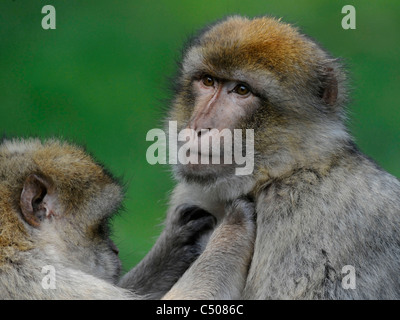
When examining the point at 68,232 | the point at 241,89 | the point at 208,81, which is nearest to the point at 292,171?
the point at 241,89

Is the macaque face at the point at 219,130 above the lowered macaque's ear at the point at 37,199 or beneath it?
above

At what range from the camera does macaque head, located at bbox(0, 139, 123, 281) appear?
5.55 meters

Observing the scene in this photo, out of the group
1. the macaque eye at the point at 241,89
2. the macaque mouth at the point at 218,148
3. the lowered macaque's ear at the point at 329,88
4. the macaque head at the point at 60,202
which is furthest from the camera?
the lowered macaque's ear at the point at 329,88

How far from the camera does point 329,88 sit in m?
6.23

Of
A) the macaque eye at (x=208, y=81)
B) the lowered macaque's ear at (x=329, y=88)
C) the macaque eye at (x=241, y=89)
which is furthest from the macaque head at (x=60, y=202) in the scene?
the lowered macaque's ear at (x=329, y=88)

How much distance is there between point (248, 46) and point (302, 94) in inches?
17.5

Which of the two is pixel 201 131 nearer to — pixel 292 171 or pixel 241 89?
pixel 241 89

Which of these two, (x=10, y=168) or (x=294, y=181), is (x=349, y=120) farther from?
(x=10, y=168)

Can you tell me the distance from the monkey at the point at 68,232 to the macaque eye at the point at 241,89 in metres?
0.66

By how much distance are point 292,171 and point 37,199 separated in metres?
1.53

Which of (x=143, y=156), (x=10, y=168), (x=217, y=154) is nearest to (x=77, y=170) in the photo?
(x=10, y=168)

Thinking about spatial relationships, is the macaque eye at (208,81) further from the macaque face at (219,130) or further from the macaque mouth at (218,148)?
the macaque mouth at (218,148)

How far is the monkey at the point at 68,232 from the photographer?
5.40m

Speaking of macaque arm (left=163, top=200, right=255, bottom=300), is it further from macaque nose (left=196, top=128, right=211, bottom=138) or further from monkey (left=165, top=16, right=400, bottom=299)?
macaque nose (left=196, top=128, right=211, bottom=138)
